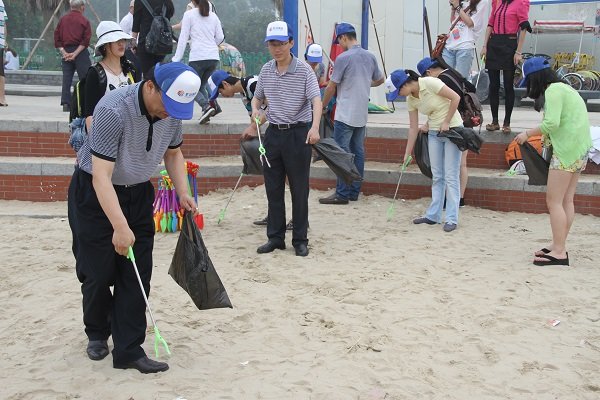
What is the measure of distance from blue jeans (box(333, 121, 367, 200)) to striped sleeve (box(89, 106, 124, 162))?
516 cm

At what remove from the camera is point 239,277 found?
6.37 meters

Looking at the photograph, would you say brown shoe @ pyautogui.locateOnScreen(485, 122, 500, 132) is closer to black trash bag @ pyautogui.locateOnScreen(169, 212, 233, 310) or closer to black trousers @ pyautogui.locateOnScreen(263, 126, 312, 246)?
black trousers @ pyautogui.locateOnScreen(263, 126, 312, 246)

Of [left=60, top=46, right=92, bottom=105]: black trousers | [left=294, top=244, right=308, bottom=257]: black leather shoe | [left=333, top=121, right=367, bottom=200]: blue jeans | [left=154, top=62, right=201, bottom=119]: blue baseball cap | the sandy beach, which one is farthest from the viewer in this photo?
[left=60, top=46, right=92, bottom=105]: black trousers

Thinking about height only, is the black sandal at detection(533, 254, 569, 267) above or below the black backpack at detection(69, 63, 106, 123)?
below

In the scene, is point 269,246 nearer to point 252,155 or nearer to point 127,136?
point 252,155

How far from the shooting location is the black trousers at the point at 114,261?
4.15 meters

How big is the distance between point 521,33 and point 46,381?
7.04 metres

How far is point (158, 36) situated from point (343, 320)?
18.6 ft

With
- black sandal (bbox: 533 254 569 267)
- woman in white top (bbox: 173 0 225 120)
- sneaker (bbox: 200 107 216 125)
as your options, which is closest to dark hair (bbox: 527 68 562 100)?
black sandal (bbox: 533 254 569 267)

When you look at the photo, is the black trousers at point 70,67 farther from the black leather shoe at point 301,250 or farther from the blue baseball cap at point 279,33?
the black leather shoe at point 301,250

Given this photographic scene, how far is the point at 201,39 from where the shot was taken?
408 inches

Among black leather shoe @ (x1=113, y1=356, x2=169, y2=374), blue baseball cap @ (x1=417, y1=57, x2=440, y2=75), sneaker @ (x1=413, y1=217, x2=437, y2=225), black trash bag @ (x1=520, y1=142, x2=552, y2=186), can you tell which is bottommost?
sneaker @ (x1=413, y1=217, x2=437, y2=225)

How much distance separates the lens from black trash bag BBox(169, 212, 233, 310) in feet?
15.0

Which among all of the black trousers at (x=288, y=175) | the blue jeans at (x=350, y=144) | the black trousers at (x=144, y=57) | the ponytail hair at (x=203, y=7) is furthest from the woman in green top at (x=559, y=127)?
the black trousers at (x=144, y=57)
